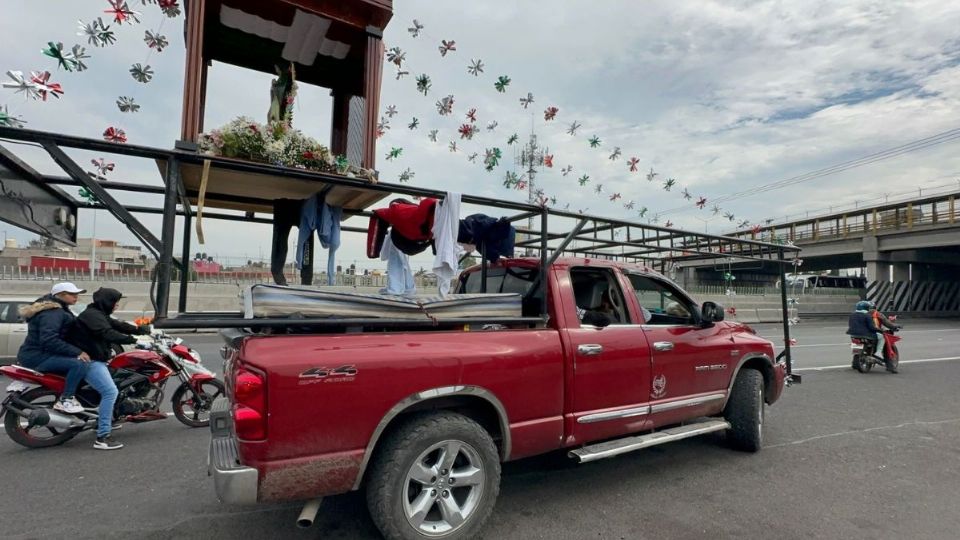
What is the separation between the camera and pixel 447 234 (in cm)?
371

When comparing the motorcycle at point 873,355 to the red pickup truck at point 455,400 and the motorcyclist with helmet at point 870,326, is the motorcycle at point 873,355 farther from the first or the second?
the red pickup truck at point 455,400

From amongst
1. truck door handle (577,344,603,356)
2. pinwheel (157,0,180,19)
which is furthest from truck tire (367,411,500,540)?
pinwheel (157,0,180,19)

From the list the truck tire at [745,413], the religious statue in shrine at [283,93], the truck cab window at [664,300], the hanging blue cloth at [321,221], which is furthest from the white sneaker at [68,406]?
the truck tire at [745,413]

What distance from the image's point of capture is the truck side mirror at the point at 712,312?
4707 millimetres

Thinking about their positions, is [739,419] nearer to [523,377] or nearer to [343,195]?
[523,377]

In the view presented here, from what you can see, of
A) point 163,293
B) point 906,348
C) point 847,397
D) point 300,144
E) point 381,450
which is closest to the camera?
point 163,293

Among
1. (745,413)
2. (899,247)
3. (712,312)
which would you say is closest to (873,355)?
(745,413)

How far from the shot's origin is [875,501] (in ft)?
12.9

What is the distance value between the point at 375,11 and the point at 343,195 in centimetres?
170

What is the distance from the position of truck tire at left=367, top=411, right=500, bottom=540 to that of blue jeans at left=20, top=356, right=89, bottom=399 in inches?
158

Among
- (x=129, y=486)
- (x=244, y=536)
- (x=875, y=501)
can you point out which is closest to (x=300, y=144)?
(x=244, y=536)

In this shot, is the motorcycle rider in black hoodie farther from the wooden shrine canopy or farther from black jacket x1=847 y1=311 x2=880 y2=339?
black jacket x1=847 y1=311 x2=880 y2=339

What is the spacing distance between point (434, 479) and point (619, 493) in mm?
1727

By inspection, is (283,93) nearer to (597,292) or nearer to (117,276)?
(597,292)
